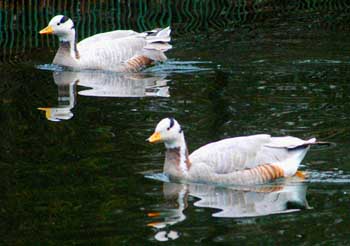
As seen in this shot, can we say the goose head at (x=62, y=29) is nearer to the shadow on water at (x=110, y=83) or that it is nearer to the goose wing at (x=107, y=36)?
the goose wing at (x=107, y=36)

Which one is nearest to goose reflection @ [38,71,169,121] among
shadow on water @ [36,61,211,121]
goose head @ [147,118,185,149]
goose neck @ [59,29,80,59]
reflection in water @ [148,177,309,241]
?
shadow on water @ [36,61,211,121]

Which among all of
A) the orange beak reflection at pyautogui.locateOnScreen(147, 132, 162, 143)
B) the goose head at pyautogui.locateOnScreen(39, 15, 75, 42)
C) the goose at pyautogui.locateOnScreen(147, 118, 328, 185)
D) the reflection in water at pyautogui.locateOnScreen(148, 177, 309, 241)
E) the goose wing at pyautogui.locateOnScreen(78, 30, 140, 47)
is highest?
the goose head at pyautogui.locateOnScreen(39, 15, 75, 42)

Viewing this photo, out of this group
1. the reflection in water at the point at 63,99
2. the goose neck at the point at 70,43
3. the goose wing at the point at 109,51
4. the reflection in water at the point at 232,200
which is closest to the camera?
the reflection in water at the point at 232,200

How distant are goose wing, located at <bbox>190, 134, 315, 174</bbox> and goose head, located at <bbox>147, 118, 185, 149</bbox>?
0.89 ft

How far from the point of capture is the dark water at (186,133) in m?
10.8

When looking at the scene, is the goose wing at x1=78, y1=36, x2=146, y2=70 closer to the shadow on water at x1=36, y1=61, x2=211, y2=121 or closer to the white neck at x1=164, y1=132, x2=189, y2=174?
the shadow on water at x1=36, y1=61, x2=211, y2=121

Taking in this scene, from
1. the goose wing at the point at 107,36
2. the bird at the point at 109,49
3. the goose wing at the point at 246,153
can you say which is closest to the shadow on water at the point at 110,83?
the bird at the point at 109,49

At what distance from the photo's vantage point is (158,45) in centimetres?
1934

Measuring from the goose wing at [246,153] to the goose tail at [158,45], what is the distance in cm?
684

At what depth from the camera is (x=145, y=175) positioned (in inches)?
495

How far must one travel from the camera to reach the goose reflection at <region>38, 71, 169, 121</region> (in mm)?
16031

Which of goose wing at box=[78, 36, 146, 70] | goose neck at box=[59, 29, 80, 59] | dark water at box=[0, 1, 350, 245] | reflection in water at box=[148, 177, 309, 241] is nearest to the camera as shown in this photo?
dark water at box=[0, 1, 350, 245]

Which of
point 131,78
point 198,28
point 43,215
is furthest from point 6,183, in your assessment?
point 198,28

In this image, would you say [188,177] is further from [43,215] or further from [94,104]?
[94,104]
